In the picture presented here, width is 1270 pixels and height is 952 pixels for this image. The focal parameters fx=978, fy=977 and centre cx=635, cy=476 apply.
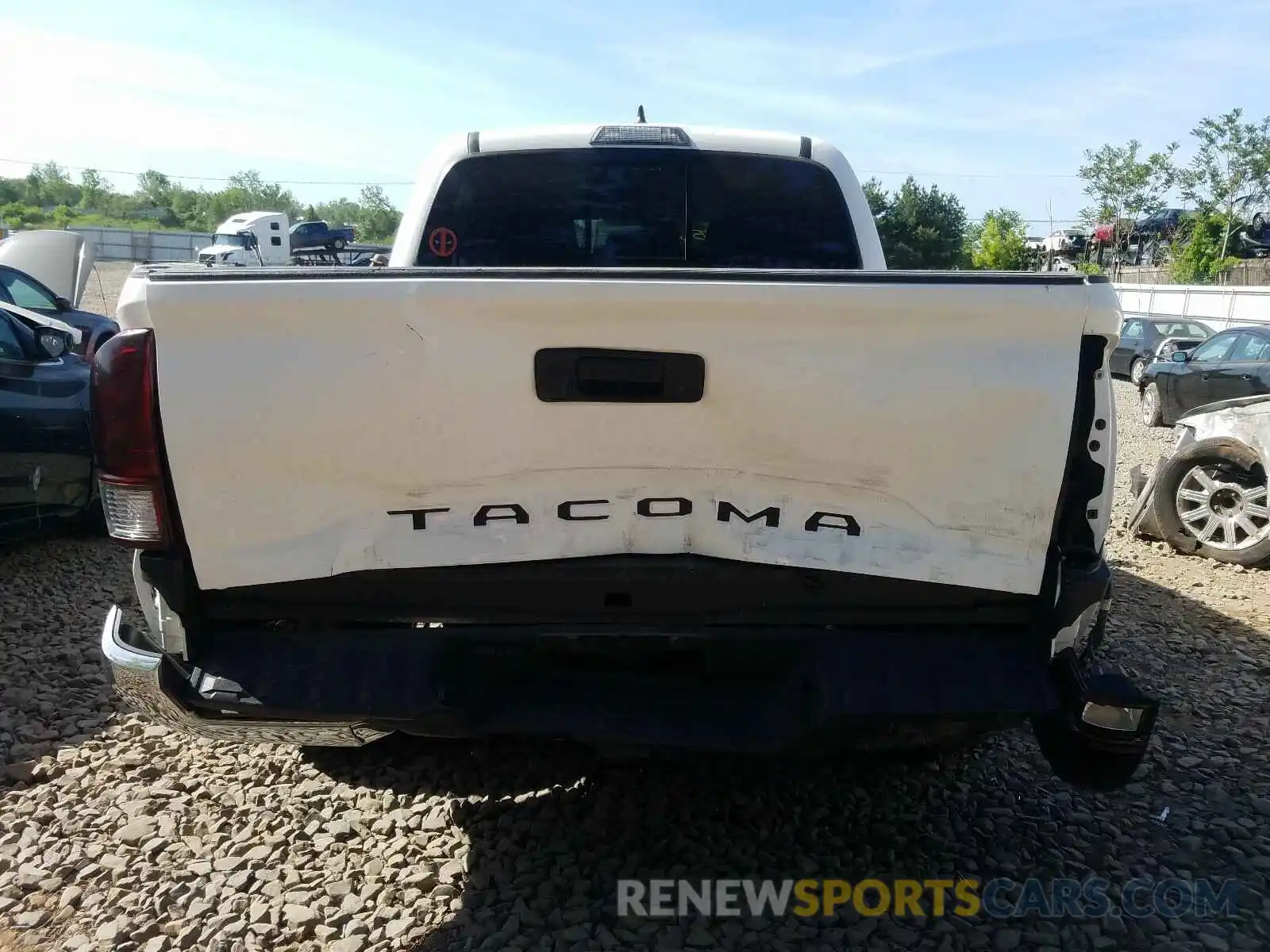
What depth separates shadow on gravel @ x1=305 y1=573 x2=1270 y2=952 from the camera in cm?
267

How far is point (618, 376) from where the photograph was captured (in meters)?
2.25

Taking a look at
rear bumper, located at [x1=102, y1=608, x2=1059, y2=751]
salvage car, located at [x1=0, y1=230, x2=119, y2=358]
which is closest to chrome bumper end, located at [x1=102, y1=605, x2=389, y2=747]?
rear bumper, located at [x1=102, y1=608, x2=1059, y2=751]

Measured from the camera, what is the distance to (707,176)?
157 inches

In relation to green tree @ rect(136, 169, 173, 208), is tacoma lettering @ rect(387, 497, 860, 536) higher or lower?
lower

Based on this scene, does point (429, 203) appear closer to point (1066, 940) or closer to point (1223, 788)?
point (1066, 940)

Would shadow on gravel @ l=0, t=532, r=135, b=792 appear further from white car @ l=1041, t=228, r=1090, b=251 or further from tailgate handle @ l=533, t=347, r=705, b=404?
white car @ l=1041, t=228, r=1090, b=251

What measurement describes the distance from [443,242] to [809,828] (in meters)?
2.60

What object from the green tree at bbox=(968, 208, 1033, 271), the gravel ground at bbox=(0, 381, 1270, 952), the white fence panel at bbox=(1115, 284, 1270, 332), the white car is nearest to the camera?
the gravel ground at bbox=(0, 381, 1270, 952)

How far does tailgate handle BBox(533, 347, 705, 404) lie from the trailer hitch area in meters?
1.15

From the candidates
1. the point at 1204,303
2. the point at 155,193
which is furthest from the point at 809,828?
the point at 155,193

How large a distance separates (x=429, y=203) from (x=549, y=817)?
94.9 inches

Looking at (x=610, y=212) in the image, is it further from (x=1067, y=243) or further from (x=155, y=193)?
(x=155, y=193)

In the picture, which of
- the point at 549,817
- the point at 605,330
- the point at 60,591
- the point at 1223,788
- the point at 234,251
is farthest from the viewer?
the point at 234,251

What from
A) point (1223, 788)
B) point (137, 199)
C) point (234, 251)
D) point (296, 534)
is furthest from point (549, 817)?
point (137, 199)
